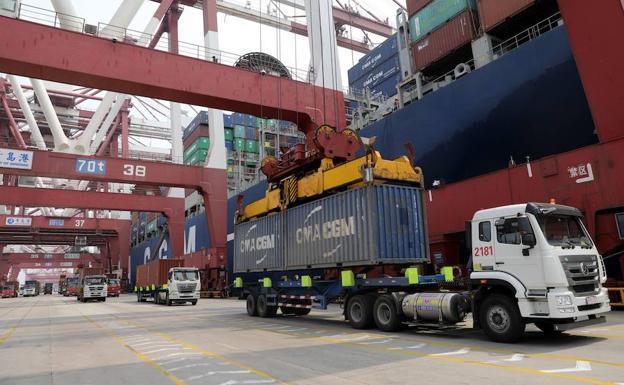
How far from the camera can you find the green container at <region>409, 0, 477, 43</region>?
19438mm

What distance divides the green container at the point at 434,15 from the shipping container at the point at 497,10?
4.17ft

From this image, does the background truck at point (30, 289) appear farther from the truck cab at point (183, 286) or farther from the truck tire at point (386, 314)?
the truck tire at point (386, 314)

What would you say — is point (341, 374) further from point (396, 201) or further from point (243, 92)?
point (243, 92)

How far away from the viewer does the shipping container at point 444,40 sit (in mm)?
19069

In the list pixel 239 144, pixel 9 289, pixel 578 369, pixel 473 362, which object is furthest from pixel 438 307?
pixel 9 289

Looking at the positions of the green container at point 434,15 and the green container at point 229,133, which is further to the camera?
the green container at point 229,133

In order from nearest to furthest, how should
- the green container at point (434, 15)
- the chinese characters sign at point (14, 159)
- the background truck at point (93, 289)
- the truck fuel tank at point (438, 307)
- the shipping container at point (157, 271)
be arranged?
1. the truck fuel tank at point (438, 307)
2. the green container at point (434, 15)
3. the chinese characters sign at point (14, 159)
4. the shipping container at point (157, 271)
5. the background truck at point (93, 289)

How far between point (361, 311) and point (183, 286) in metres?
16.9

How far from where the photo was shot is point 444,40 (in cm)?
2020

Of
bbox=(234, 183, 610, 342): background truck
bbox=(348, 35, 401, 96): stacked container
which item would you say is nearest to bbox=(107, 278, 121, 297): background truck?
bbox=(348, 35, 401, 96): stacked container

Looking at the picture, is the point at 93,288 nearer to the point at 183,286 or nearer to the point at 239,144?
the point at 183,286

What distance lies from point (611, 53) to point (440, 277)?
7473 millimetres

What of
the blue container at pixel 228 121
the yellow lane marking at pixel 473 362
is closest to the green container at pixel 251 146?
the blue container at pixel 228 121

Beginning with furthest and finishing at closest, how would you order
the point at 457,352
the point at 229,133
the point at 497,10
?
the point at 229,133 < the point at 497,10 < the point at 457,352
